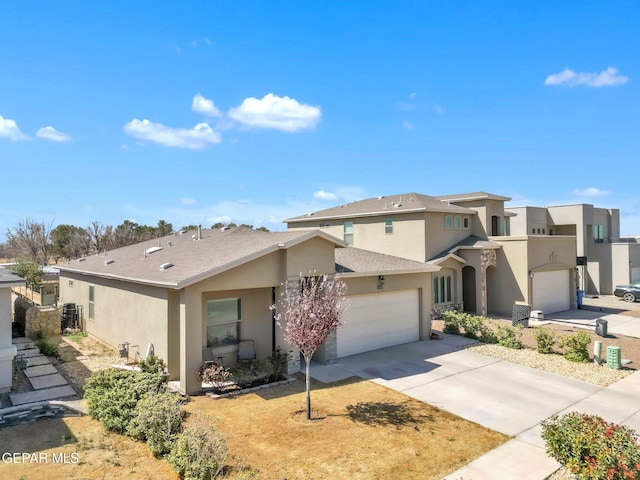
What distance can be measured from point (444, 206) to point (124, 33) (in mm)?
19368

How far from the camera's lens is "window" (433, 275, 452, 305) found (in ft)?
74.9

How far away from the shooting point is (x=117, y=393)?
926 cm

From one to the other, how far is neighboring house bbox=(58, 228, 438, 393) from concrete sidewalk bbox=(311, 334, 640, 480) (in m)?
1.49

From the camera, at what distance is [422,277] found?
16.9 meters

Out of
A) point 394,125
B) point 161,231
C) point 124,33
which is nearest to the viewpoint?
point 124,33

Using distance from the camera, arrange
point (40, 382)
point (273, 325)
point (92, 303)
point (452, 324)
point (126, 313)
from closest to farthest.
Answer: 1. point (40, 382)
2. point (273, 325)
3. point (126, 313)
4. point (92, 303)
5. point (452, 324)

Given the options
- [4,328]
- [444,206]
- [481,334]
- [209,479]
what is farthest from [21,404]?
[444,206]

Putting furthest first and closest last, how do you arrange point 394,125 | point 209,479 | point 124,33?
point 394,125
point 124,33
point 209,479

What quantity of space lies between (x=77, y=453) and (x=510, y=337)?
15245 millimetres

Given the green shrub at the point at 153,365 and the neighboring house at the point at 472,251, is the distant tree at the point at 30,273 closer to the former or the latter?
the green shrub at the point at 153,365

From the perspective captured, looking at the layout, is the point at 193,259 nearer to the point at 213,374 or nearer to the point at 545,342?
the point at 213,374

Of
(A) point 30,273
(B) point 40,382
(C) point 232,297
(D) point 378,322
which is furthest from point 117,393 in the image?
(A) point 30,273

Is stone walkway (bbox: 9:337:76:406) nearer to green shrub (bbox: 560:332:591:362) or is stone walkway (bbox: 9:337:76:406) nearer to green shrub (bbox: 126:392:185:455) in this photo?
green shrub (bbox: 126:392:185:455)

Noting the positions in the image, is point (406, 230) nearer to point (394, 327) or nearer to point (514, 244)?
point (514, 244)
